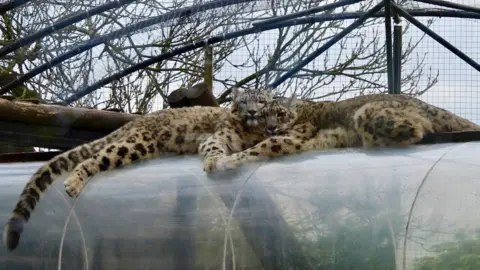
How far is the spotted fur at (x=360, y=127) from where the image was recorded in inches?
119

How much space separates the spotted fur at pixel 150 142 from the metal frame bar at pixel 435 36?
1156 millimetres

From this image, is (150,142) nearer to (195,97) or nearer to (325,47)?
(195,97)

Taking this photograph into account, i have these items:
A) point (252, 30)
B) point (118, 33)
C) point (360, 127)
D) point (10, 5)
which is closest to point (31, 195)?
point (360, 127)

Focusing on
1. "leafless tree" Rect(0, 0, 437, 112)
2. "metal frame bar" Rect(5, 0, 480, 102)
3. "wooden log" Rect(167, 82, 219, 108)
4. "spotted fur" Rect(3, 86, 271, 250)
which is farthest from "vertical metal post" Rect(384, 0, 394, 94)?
"spotted fur" Rect(3, 86, 271, 250)

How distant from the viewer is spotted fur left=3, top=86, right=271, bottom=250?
10.6ft

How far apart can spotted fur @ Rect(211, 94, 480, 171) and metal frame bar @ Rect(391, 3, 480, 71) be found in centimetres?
109

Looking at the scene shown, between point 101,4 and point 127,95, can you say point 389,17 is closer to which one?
point 101,4

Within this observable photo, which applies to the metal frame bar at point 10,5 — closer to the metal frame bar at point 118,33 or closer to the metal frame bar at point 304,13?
the metal frame bar at point 118,33

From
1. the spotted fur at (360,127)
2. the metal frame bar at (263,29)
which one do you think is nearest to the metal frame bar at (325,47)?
the metal frame bar at (263,29)

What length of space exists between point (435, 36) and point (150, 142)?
1734mm

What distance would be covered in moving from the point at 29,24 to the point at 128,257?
213cm

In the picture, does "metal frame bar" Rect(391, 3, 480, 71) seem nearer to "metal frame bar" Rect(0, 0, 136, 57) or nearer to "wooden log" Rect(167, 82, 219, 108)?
"wooden log" Rect(167, 82, 219, 108)

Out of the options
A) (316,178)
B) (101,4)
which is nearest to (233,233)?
(316,178)

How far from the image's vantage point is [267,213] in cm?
300
